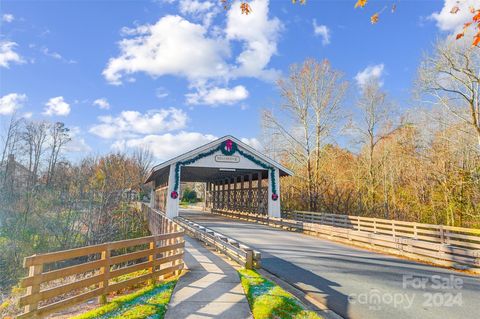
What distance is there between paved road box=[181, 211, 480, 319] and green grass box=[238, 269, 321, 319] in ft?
2.24

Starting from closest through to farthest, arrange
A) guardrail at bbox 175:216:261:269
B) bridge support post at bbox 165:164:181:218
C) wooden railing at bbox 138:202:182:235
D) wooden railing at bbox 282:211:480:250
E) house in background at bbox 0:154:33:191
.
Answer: guardrail at bbox 175:216:261:269 → wooden railing at bbox 138:202:182:235 → wooden railing at bbox 282:211:480:250 → bridge support post at bbox 165:164:181:218 → house in background at bbox 0:154:33:191

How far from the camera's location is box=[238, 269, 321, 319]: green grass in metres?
4.36

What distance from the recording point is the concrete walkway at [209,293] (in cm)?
443

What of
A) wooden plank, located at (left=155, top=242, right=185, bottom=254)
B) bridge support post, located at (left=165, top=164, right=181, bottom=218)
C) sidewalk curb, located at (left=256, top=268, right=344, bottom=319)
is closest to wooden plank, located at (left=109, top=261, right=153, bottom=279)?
wooden plank, located at (left=155, top=242, right=185, bottom=254)

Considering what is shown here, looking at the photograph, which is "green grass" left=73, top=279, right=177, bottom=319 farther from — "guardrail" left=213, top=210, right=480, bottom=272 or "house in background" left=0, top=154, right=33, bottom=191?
"house in background" left=0, top=154, right=33, bottom=191

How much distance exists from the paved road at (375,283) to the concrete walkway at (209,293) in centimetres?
129

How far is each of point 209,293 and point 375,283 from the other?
342cm

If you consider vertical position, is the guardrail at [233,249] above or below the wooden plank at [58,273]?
below

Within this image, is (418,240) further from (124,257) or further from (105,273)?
(105,273)

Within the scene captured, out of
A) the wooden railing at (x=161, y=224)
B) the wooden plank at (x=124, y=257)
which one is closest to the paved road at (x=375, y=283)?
the wooden railing at (x=161, y=224)

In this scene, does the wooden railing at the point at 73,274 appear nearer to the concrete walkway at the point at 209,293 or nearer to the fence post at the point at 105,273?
the fence post at the point at 105,273

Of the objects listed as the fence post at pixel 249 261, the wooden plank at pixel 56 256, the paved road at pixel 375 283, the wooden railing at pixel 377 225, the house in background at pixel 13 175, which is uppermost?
the house in background at pixel 13 175

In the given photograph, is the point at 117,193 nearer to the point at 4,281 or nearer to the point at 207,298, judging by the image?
the point at 4,281

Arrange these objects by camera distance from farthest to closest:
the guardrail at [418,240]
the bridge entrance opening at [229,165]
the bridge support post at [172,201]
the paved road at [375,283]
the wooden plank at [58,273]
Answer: the bridge entrance opening at [229,165] → the bridge support post at [172,201] → the guardrail at [418,240] → the paved road at [375,283] → the wooden plank at [58,273]
